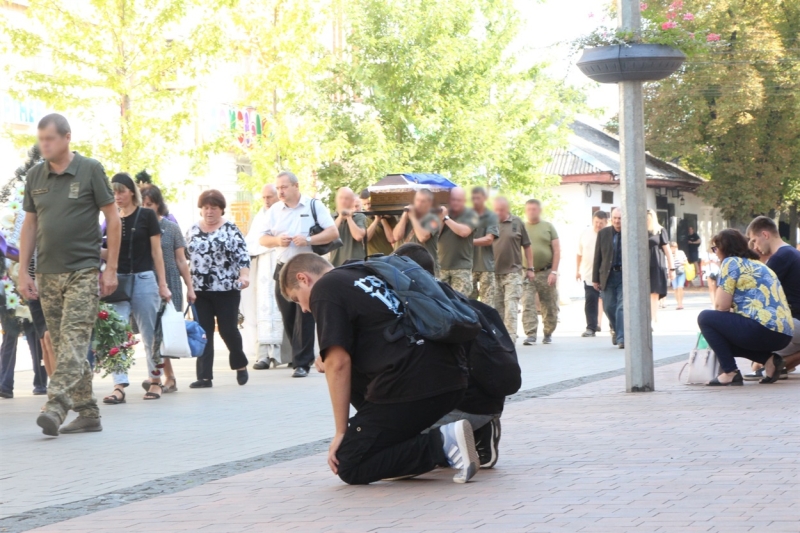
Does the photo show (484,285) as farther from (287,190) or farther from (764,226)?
(764,226)

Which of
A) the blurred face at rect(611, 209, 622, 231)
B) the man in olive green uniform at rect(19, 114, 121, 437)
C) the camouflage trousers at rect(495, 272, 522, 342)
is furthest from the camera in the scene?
the camouflage trousers at rect(495, 272, 522, 342)

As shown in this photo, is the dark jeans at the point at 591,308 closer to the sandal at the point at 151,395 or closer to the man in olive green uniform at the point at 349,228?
the man in olive green uniform at the point at 349,228

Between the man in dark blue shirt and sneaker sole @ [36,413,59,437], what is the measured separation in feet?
21.1

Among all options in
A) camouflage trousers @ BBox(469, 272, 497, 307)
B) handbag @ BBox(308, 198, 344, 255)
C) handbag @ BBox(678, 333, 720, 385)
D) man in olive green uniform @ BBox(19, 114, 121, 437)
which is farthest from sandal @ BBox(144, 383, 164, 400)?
camouflage trousers @ BBox(469, 272, 497, 307)

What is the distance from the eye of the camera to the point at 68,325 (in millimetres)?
8914

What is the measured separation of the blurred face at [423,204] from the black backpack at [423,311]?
9.08 meters

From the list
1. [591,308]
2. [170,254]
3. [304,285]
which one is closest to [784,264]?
[170,254]

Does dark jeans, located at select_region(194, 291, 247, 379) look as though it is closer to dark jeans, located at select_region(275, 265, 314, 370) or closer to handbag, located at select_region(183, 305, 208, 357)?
handbag, located at select_region(183, 305, 208, 357)

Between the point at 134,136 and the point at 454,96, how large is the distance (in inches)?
511

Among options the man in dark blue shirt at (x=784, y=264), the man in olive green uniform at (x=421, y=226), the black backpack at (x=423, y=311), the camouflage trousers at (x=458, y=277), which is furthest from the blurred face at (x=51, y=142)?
the camouflage trousers at (x=458, y=277)

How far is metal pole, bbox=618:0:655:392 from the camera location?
1112 cm

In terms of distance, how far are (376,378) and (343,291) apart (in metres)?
0.47

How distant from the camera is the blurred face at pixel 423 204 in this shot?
16.1 meters

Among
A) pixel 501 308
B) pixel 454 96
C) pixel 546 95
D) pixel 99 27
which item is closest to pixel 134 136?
pixel 99 27
